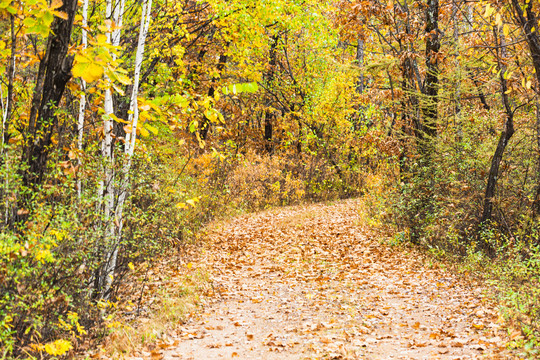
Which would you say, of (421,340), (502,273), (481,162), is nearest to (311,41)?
(481,162)

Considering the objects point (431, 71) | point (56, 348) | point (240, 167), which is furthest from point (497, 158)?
point (240, 167)

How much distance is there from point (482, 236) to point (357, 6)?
5162 millimetres

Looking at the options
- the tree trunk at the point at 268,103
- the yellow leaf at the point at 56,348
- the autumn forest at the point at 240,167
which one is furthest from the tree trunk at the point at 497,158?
the tree trunk at the point at 268,103

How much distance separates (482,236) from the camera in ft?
Result: 28.2

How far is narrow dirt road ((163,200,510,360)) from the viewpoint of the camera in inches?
221

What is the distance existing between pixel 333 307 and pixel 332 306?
0.05m

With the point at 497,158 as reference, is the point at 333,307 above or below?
below

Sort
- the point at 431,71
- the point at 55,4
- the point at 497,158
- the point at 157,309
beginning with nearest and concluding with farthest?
the point at 55,4 → the point at 157,309 → the point at 497,158 → the point at 431,71

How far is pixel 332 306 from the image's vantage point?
729 centimetres

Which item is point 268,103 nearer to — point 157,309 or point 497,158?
point 497,158

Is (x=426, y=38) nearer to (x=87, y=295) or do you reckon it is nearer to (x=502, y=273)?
(x=502, y=273)

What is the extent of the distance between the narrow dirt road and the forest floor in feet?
0.05

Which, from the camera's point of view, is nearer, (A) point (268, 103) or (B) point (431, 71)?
(B) point (431, 71)

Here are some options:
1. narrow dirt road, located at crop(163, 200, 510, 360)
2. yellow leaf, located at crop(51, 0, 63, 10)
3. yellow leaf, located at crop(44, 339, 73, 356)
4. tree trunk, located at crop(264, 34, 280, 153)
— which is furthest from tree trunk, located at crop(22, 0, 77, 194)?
tree trunk, located at crop(264, 34, 280, 153)
